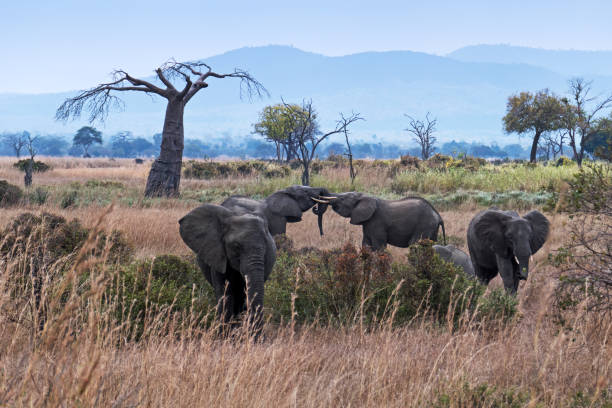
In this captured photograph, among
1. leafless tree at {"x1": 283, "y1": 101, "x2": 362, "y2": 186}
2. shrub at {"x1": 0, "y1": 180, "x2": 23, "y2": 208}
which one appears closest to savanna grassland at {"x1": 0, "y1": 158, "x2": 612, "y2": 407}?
shrub at {"x1": 0, "y1": 180, "x2": 23, "y2": 208}

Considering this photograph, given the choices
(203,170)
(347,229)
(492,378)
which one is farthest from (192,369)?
(203,170)

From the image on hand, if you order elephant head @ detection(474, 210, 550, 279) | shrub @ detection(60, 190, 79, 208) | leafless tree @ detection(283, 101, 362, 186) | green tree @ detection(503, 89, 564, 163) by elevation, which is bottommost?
shrub @ detection(60, 190, 79, 208)

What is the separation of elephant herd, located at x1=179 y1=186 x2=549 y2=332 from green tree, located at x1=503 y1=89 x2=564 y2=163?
38.9 m

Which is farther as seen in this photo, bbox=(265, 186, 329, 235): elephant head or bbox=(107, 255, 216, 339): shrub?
bbox=(265, 186, 329, 235): elephant head

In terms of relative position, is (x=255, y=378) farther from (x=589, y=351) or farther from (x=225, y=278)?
(x=589, y=351)

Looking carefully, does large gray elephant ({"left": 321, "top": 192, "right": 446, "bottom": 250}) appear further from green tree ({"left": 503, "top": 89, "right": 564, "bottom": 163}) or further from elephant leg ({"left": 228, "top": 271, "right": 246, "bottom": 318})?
green tree ({"left": 503, "top": 89, "right": 564, "bottom": 163})

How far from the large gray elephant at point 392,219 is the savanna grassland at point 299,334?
1.44 metres

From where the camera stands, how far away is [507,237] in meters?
8.23

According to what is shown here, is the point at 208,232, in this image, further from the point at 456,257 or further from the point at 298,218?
the point at 298,218

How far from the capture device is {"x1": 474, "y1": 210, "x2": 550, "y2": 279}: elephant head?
26.0 feet

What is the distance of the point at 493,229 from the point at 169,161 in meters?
15.9

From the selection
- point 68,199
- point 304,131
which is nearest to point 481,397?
point 68,199

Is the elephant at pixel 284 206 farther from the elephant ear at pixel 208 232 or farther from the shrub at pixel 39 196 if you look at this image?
the shrub at pixel 39 196

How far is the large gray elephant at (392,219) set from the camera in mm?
10664
